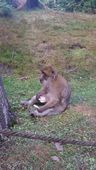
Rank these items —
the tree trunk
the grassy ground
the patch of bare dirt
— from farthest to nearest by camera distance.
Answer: the patch of bare dirt < the tree trunk < the grassy ground

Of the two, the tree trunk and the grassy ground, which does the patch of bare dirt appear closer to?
the grassy ground

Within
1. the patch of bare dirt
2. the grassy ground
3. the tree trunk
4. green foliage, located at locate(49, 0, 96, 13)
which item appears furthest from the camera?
green foliage, located at locate(49, 0, 96, 13)

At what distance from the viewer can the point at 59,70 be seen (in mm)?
10938

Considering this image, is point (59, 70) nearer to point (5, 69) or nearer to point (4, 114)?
point (5, 69)

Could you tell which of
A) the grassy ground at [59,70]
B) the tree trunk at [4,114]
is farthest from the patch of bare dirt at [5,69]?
the tree trunk at [4,114]

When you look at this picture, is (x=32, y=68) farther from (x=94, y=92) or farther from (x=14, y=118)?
(x=14, y=118)

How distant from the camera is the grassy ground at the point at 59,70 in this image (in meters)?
5.40

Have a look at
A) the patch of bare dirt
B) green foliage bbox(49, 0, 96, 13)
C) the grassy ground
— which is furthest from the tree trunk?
green foliage bbox(49, 0, 96, 13)

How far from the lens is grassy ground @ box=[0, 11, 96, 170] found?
5399 millimetres

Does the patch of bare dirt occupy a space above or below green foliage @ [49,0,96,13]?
above

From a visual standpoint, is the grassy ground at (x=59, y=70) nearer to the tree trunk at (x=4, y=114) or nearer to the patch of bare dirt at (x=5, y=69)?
the patch of bare dirt at (x=5, y=69)

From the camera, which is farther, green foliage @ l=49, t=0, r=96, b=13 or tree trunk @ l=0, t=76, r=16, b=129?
green foliage @ l=49, t=0, r=96, b=13

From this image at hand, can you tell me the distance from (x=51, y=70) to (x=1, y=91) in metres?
1.72

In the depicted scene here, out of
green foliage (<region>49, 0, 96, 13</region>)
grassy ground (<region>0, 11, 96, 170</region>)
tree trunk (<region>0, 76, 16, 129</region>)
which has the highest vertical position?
tree trunk (<region>0, 76, 16, 129</region>)
